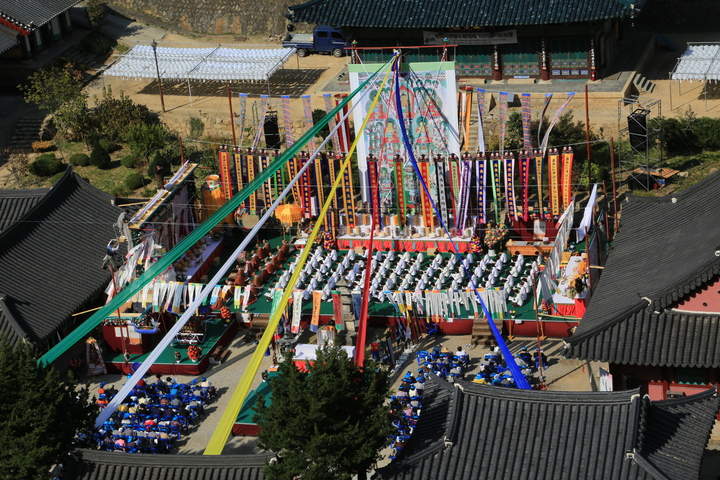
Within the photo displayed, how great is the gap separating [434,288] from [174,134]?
955 inches

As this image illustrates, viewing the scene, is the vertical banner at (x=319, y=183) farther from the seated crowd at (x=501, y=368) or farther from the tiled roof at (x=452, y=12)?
the seated crowd at (x=501, y=368)

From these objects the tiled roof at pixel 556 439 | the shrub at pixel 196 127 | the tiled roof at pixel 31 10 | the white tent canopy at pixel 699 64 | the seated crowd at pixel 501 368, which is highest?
the tiled roof at pixel 31 10

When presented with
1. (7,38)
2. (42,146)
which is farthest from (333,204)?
(7,38)

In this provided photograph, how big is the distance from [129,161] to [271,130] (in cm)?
1002

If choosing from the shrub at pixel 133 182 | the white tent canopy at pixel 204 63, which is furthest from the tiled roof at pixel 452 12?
the shrub at pixel 133 182

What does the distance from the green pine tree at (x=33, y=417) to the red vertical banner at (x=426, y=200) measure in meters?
22.7

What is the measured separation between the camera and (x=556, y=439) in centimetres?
3284

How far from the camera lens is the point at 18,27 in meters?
72.4

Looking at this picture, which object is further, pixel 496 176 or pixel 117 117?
pixel 117 117

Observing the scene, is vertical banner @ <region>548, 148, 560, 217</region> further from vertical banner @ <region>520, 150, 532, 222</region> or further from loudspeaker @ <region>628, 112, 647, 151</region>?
loudspeaker @ <region>628, 112, 647, 151</region>

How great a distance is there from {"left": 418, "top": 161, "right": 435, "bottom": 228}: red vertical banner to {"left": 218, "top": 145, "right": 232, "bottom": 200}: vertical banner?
965cm

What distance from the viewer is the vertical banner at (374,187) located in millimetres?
55938

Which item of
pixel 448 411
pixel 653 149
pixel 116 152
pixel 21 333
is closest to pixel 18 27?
pixel 116 152

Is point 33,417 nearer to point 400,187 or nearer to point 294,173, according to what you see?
point 294,173
